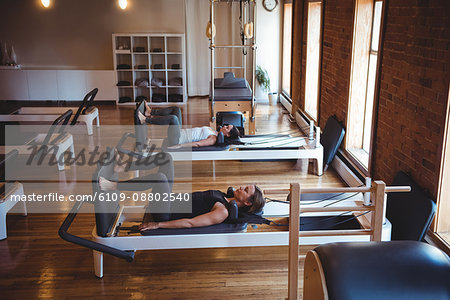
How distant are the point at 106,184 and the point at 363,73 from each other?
3.04m

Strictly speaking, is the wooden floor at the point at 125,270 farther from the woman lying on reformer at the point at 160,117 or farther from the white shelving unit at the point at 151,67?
the white shelving unit at the point at 151,67

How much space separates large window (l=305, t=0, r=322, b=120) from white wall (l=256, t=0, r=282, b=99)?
229 centimetres

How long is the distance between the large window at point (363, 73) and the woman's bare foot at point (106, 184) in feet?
8.40

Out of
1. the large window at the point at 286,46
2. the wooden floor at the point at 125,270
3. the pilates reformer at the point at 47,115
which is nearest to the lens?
the wooden floor at the point at 125,270

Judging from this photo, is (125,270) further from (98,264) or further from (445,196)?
(445,196)

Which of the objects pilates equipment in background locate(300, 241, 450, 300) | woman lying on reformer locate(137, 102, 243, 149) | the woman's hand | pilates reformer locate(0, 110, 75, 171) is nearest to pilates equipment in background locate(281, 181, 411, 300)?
pilates equipment in background locate(300, 241, 450, 300)

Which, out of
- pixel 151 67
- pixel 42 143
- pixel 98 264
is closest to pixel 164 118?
pixel 42 143

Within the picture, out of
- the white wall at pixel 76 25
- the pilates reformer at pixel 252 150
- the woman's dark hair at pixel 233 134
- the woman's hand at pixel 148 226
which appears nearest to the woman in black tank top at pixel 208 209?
the woman's hand at pixel 148 226

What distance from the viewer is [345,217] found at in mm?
3623

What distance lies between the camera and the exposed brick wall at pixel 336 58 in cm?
516

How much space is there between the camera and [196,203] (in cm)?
358

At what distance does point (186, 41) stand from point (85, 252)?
6720 millimetres

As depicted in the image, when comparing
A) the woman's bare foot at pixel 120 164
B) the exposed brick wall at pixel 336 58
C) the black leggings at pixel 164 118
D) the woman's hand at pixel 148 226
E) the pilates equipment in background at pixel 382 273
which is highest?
the exposed brick wall at pixel 336 58

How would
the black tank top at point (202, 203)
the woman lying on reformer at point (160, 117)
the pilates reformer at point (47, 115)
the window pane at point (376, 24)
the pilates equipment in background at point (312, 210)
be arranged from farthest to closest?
1. the pilates reformer at point (47, 115)
2. the woman lying on reformer at point (160, 117)
3. the window pane at point (376, 24)
4. the black tank top at point (202, 203)
5. the pilates equipment in background at point (312, 210)
